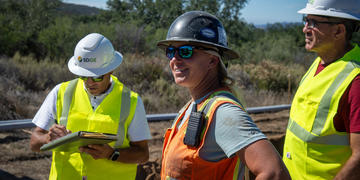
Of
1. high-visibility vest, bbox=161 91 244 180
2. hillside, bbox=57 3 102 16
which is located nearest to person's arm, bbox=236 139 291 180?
high-visibility vest, bbox=161 91 244 180

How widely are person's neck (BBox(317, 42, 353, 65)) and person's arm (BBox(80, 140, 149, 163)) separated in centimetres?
172

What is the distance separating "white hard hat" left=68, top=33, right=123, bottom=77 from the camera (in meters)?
3.46

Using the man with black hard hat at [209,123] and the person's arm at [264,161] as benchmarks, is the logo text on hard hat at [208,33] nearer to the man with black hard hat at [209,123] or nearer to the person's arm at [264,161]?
the man with black hard hat at [209,123]

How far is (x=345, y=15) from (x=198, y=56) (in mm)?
1434

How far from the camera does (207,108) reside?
2.10 meters

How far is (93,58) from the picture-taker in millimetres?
3484

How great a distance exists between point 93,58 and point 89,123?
1.97 feet

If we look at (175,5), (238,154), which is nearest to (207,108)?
(238,154)

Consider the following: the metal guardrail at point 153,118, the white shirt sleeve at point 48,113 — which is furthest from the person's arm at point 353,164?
the metal guardrail at point 153,118

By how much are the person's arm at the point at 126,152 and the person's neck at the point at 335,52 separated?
67.9 inches

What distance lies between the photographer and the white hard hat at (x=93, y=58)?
3.46 m

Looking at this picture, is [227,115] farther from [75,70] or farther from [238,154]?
[75,70]

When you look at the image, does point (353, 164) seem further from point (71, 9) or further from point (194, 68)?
point (71, 9)

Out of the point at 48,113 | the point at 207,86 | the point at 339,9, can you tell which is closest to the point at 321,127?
the point at 339,9
